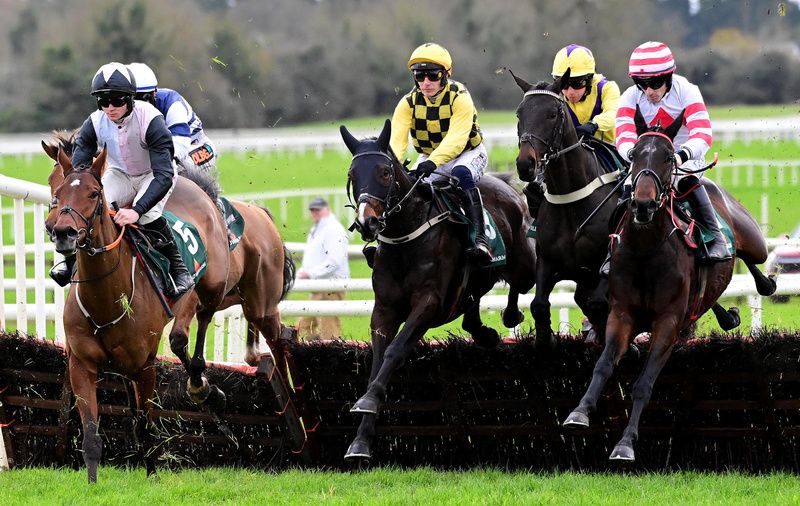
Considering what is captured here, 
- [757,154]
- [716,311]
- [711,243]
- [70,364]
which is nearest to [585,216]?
[711,243]

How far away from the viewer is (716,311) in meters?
8.08

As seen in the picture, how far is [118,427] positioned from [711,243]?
12.2ft

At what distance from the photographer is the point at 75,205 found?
617cm

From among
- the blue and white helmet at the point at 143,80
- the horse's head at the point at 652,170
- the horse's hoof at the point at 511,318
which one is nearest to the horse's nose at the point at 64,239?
the blue and white helmet at the point at 143,80

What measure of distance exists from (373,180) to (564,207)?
46.9 inches

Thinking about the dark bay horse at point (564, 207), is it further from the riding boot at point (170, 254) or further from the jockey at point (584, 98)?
the riding boot at point (170, 254)

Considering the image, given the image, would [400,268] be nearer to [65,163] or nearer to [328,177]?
[65,163]

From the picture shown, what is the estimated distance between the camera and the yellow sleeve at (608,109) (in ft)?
25.1

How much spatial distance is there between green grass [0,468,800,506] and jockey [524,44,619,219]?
1842mm

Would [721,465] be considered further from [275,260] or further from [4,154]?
[4,154]

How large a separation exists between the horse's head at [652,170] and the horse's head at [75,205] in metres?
2.68

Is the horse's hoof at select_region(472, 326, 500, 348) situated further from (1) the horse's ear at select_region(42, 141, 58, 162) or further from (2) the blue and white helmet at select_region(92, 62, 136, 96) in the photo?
(1) the horse's ear at select_region(42, 141, 58, 162)

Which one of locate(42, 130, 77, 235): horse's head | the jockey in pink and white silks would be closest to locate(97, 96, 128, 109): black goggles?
locate(42, 130, 77, 235): horse's head

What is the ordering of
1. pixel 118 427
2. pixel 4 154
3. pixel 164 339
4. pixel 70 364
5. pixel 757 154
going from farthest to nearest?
pixel 4 154
pixel 757 154
pixel 164 339
pixel 118 427
pixel 70 364
